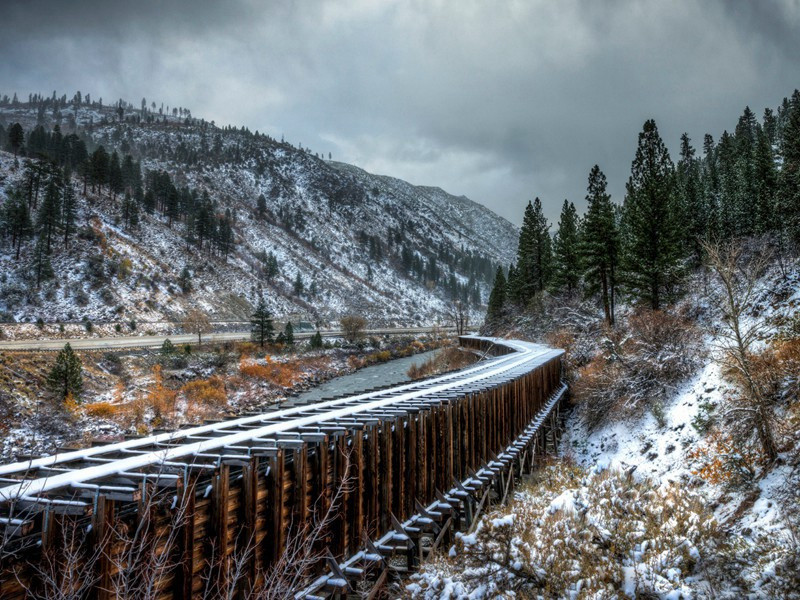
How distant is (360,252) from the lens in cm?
15875

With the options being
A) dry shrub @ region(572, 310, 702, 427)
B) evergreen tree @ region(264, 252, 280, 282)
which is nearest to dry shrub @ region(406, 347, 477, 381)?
dry shrub @ region(572, 310, 702, 427)

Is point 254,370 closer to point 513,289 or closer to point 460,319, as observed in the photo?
point 513,289

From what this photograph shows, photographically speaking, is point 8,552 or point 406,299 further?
point 406,299

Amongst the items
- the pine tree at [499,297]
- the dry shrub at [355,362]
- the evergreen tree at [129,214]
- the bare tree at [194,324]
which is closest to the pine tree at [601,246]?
the dry shrub at [355,362]

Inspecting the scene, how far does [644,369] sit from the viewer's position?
18609mm

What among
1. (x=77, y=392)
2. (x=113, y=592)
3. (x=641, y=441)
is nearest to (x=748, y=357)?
(x=641, y=441)

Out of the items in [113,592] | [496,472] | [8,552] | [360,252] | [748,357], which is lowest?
[496,472]

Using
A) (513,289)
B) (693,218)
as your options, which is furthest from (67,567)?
(513,289)

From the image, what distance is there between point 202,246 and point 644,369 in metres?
92.6

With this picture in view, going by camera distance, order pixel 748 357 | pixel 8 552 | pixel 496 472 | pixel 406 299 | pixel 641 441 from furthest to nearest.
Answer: pixel 406 299, pixel 641 441, pixel 496 472, pixel 748 357, pixel 8 552

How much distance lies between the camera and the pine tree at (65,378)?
25.9 metres

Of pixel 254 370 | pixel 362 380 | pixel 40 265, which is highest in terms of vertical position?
pixel 40 265

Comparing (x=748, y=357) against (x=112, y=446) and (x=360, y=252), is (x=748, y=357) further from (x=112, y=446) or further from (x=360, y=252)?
(x=360, y=252)

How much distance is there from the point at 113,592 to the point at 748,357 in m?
14.0
